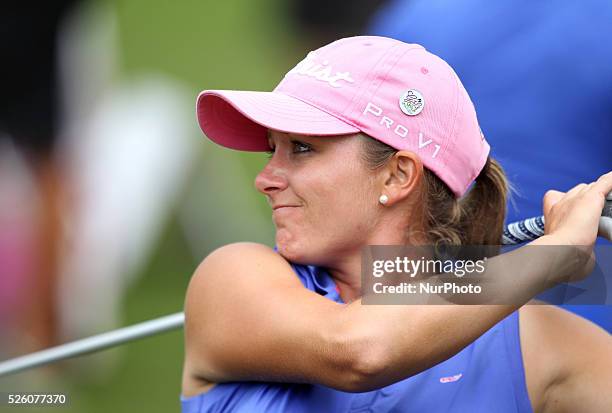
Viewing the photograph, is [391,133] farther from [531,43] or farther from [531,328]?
[531,43]

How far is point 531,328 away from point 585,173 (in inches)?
31.4

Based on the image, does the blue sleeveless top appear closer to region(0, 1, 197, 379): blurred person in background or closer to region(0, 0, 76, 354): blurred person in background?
region(0, 1, 197, 379): blurred person in background

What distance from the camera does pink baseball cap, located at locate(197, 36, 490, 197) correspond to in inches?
64.2

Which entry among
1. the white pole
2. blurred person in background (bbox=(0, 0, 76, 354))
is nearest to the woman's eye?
the white pole

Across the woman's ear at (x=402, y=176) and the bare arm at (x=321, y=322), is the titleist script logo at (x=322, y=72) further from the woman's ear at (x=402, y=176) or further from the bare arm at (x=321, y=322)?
the bare arm at (x=321, y=322)

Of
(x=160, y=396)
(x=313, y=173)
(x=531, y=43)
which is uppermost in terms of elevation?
(x=531, y=43)

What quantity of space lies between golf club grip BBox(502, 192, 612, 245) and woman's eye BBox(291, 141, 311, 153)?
1.46 ft

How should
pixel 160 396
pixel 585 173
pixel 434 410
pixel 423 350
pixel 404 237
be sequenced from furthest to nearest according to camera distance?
pixel 160 396 < pixel 585 173 < pixel 404 237 < pixel 434 410 < pixel 423 350

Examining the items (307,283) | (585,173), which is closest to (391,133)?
(307,283)

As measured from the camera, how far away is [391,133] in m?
1.64

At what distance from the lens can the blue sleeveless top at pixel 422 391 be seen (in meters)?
1.60

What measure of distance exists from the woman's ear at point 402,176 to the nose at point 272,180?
176mm

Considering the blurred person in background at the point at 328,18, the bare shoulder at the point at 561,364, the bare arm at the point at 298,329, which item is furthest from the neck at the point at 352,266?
the blurred person in background at the point at 328,18

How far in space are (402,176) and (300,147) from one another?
18 centimetres
